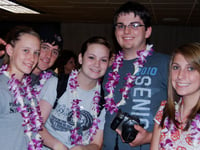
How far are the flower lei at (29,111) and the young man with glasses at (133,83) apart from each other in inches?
20.9

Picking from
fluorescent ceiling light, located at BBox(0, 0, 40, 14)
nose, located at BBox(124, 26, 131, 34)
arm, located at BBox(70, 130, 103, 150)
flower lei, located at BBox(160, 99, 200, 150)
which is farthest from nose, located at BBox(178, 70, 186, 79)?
fluorescent ceiling light, located at BBox(0, 0, 40, 14)

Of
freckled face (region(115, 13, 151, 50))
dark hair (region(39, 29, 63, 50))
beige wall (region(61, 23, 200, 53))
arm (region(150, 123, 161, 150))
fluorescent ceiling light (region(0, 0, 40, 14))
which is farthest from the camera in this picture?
beige wall (region(61, 23, 200, 53))

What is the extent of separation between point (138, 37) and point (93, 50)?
374mm

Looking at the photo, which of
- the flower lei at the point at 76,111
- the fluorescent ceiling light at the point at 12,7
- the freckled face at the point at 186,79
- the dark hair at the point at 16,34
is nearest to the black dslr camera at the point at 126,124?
the flower lei at the point at 76,111

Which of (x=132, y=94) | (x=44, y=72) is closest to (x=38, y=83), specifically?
(x=44, y=72)

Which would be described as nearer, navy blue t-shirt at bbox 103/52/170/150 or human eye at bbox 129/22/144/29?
navy blue t-shirt at bbox 103/52/170/150

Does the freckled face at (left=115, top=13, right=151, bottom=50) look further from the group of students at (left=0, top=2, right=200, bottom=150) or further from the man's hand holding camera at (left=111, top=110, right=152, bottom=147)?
the man's hand holding camera at (left=111, top=110, right=152, bottom=147)

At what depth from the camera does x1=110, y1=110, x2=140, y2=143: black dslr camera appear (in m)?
2.20

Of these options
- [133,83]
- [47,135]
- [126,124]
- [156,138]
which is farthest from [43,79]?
[156,138]

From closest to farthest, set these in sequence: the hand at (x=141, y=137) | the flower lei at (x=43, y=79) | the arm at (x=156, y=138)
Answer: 1. the arm at (x=156, y=138)
2. the hand at (x=141, y=137)
3. the flower lei at (x=43, y=79)

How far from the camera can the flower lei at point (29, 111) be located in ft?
7.50

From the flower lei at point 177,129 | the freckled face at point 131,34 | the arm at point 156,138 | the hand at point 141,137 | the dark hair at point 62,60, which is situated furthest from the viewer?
the dark hair at point 62,60

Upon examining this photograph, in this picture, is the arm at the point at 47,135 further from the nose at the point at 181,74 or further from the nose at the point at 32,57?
the nose at the point at 181,74

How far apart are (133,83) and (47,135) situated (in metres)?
0.77
